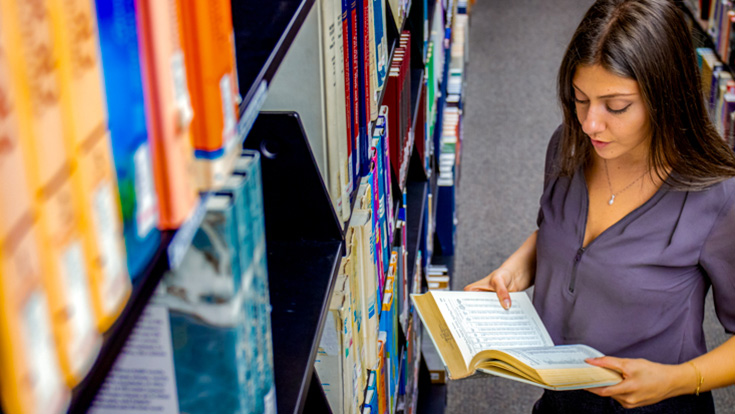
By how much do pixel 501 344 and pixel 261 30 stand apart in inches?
39.9

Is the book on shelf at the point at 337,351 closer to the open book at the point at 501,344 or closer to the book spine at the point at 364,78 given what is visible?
the book spine at the point at 364,78

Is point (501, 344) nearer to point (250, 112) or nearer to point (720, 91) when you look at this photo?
point (250, 112)

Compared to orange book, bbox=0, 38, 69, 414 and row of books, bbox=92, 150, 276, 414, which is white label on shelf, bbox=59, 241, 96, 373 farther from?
row of books, bbox=92, 150, 276, 414

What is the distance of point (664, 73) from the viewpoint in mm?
1381

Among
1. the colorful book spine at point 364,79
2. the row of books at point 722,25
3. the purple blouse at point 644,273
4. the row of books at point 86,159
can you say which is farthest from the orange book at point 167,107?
the row of books at point 722,25

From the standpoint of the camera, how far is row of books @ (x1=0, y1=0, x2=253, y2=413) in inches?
11.9

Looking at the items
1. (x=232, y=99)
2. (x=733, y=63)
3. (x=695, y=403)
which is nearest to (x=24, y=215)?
(x=232, y=99)

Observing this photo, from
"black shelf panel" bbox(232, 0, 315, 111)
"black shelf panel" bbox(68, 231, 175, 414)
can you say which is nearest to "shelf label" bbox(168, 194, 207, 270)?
"black shelf panel" bbox(68, 231, 175, 414)

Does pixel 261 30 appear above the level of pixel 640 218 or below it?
above

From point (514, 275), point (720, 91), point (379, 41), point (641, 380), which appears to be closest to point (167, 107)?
point (379, 41)

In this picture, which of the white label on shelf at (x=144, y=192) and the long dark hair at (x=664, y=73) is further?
the long dark hair at (x=664, y=73)

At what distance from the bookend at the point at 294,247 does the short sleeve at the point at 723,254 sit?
2.55 feet

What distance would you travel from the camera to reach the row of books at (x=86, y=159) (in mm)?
302

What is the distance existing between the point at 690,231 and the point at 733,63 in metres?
2.42
